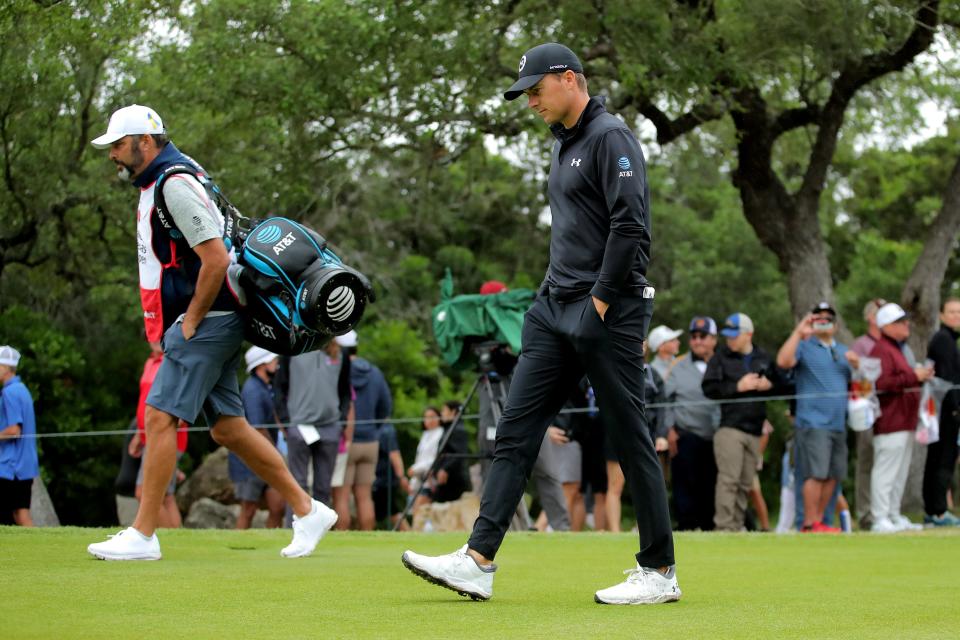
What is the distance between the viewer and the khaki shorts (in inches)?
556

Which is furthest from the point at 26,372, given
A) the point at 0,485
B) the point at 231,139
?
the point at 0,485

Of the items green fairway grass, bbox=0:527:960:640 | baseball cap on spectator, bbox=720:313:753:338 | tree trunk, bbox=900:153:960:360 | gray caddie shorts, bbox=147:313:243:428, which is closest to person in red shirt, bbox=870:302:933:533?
baseball cap on spectator, bbox=720:313:753:338

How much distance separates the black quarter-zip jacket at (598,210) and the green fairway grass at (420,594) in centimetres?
127

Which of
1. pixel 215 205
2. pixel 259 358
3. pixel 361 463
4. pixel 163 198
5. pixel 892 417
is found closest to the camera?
pixel 163 198

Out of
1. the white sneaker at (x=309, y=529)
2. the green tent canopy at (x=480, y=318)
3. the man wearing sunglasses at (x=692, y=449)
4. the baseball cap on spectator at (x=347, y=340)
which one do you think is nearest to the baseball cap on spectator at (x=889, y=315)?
the man wearing sunglasses at (x=692, y=449)

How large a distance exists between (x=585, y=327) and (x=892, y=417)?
8235mm

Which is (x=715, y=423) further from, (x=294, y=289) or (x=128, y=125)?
(x=128, y=125)

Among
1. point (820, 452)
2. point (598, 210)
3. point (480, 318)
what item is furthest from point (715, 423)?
point (598, 210)

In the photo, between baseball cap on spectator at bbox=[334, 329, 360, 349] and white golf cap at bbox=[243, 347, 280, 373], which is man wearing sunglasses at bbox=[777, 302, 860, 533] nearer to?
baseball cap on spectator at bbox=[334, 329, 360, 349]

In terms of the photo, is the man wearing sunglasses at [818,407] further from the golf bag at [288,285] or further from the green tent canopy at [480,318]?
the golf bag at [288,285]

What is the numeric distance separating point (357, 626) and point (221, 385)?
278 centimetres

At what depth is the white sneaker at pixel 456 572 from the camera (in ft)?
17.7

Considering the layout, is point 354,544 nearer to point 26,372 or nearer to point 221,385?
point 221,385

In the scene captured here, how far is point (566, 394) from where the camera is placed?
5.81m
